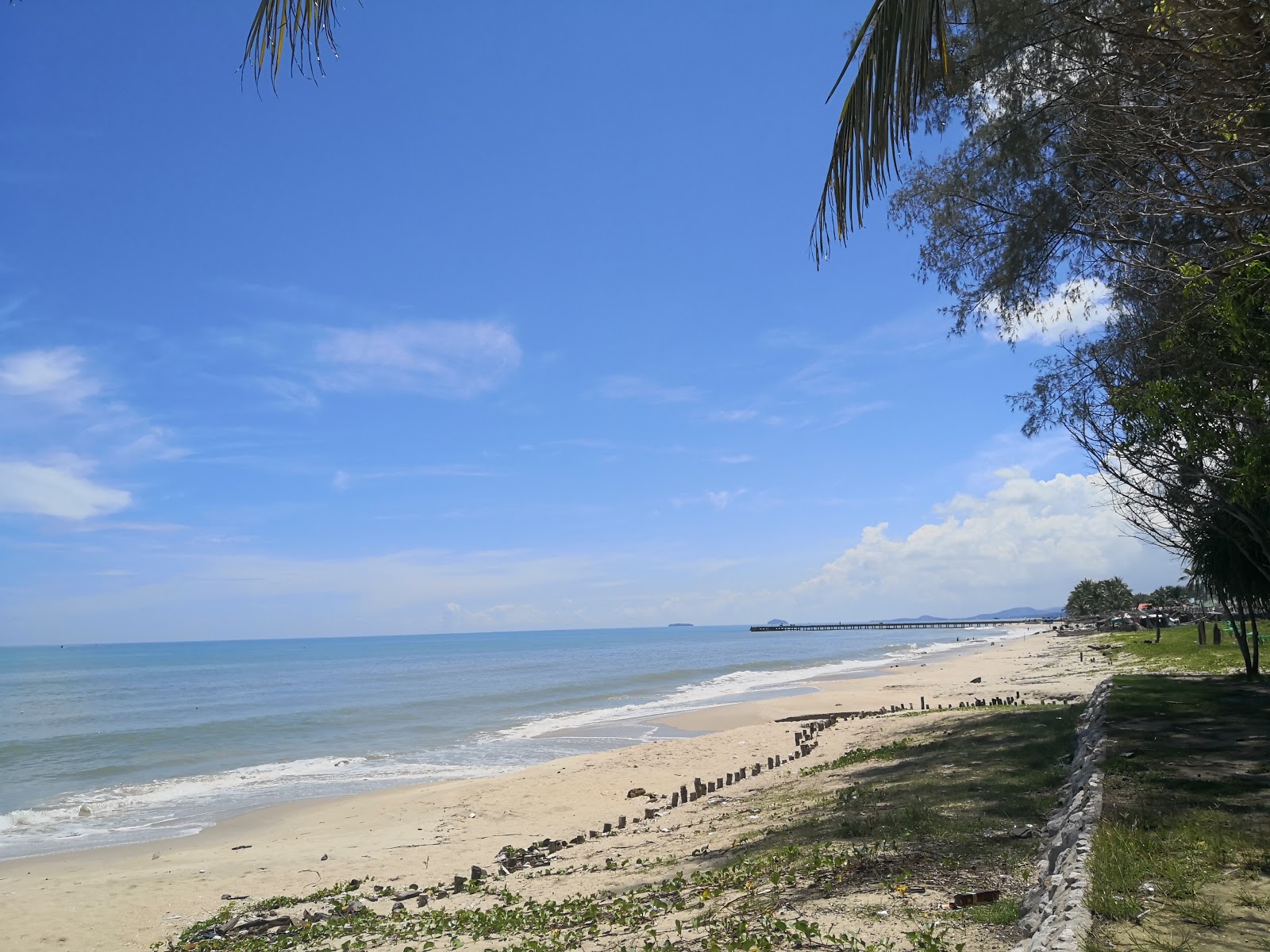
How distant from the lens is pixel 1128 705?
40.4ft

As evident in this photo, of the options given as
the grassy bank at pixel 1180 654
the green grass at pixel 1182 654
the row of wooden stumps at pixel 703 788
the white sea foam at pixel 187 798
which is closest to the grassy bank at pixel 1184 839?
the row of wooden stumps at pixel 703 788

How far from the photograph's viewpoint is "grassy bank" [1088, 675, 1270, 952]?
425cm

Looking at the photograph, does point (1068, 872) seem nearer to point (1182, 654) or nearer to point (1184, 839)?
point (1184, 839)

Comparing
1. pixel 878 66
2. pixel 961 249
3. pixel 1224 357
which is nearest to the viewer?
pixel 878 66

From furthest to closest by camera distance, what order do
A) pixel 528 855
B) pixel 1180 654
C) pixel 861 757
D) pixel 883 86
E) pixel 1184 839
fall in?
pixel 1180 654 → pixel 861 757 → pixel 528 855 → pixel 1184 839 → pixel 883 86

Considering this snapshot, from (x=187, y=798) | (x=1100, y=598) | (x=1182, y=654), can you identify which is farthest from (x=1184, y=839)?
(x=1100, y=598)

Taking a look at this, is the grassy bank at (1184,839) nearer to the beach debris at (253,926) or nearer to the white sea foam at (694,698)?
the beach debris at (253,926)

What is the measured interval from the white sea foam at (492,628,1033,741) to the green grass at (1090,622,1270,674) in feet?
50.8

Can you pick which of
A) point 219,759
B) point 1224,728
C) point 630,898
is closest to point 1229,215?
point 630,898

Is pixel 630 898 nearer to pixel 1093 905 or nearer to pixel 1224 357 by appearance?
pixel 1093 905

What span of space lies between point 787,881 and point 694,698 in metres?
33.3

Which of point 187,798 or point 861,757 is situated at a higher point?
point 861,757

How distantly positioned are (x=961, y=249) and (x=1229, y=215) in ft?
27.5

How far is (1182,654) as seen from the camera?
26062 millimetres
